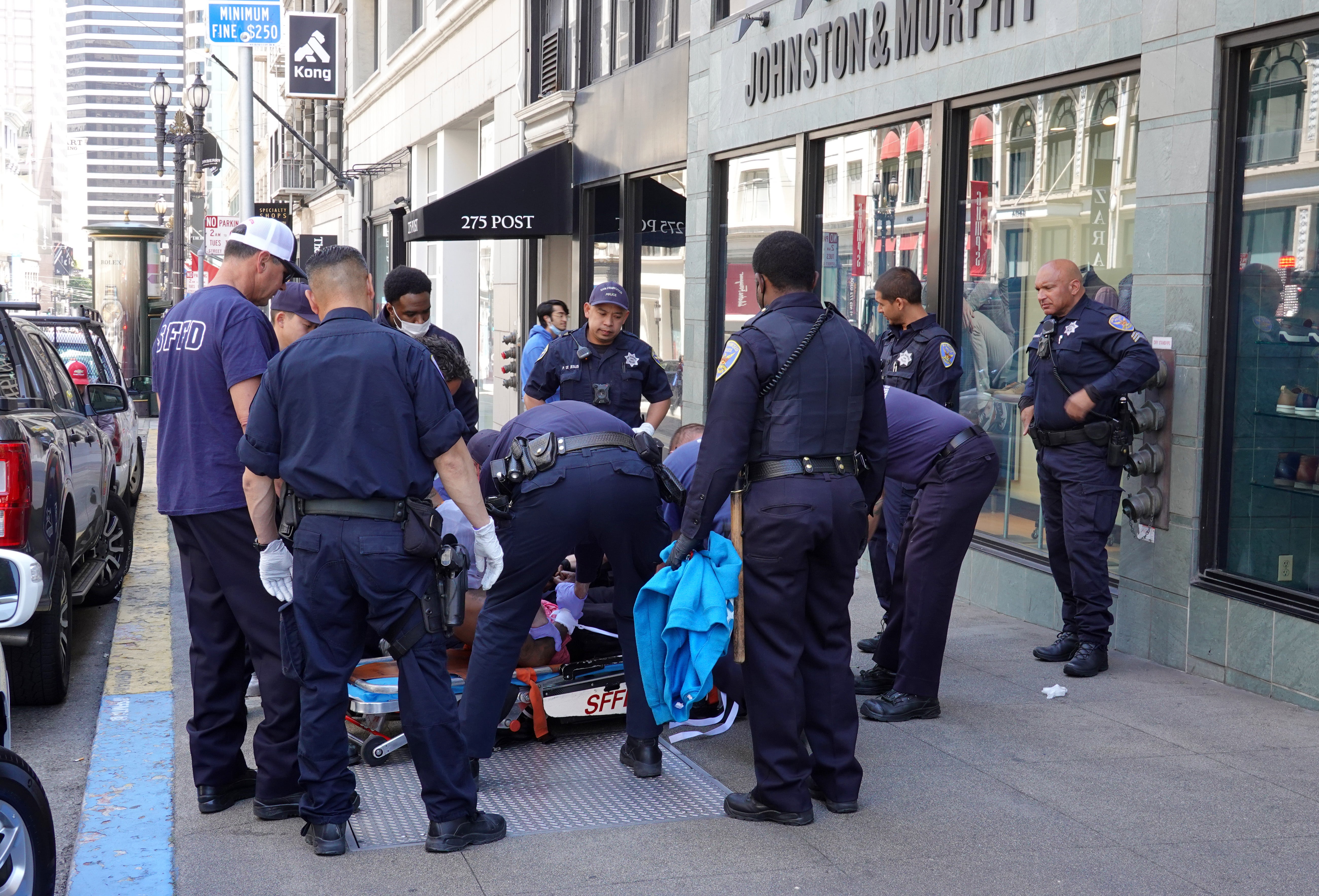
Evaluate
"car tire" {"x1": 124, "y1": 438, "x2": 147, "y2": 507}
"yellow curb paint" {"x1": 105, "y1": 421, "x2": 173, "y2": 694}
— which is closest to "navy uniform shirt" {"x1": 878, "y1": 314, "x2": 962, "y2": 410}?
"yellow curb paint" {"x1": 105, "y1": 421, "x2": 173, "y2": 694}

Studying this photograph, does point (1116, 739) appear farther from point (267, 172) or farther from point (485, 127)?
point (267, 172)

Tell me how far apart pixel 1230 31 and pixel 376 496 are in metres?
4.61

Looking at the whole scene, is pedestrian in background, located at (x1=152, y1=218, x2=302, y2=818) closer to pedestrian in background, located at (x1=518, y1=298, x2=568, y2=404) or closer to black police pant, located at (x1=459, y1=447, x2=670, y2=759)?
black police pant, located at (x1=459, y1=447, x2=670, y2=759)

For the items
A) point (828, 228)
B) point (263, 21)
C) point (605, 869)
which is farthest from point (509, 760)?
point (263, 21)

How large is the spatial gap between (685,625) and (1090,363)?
10.1ft

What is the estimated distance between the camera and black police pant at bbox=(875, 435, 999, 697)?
221 inches

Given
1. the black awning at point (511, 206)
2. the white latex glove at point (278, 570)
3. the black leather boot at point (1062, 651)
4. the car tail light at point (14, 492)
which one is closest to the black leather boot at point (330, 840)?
the white latex glove at point (278, 570)

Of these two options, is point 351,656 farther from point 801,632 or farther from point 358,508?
point 801,632

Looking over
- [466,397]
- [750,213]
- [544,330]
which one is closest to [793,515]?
[466,397]

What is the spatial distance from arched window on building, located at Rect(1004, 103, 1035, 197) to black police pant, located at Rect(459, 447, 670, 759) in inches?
170

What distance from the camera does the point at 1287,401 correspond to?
6.20m

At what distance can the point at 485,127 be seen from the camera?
2012cm

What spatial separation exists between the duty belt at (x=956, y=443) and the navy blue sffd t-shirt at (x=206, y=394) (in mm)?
2780

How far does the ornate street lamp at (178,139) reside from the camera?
24578 millimetres
